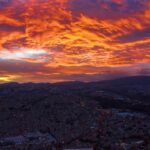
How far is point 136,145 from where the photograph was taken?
603ft

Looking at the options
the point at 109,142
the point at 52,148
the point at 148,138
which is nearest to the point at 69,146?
the point at 52,148

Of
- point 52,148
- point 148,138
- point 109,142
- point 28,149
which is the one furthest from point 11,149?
point 148,138

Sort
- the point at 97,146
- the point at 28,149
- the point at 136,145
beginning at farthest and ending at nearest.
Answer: the point at 28,149, the point at 136,145, the point at 97,146

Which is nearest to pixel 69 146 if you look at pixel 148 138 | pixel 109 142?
pixel 109 142

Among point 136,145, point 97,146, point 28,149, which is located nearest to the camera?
point 97,146

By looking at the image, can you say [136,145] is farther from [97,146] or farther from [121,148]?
[97,146]

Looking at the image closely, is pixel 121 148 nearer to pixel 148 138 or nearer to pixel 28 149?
pixel 148 138

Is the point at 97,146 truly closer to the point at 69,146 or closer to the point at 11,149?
the point at 69,146

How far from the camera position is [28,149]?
643ft

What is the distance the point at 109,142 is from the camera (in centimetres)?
19750

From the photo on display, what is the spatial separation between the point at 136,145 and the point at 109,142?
1711cm

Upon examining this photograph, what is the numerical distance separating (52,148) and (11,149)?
19.6 meters

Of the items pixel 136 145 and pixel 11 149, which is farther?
pixel 11 149

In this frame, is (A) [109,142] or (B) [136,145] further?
(A) [109,142]
